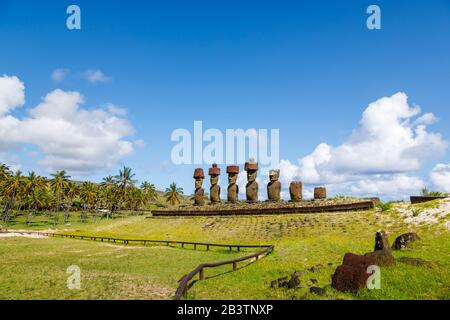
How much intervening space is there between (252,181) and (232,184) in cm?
415

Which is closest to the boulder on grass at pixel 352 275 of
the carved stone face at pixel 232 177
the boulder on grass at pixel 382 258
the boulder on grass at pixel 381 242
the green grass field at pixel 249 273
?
the green grass field at pixel 249 273

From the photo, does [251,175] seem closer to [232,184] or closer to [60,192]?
[232,184]

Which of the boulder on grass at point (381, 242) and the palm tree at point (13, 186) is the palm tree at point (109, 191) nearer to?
the palm tree at point (13, 186)

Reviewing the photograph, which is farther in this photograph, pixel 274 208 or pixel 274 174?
pixel 274 174

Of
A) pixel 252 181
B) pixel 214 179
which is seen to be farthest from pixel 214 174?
pixel 252 181

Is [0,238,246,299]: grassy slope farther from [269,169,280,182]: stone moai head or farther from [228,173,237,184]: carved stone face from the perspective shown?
[228,173,237,184]: carved stone face

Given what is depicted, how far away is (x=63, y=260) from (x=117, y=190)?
75184 mm

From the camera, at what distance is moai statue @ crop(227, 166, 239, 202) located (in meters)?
46.6

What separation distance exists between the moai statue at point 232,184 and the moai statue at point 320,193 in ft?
41.0

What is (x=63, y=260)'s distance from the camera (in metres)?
21.0

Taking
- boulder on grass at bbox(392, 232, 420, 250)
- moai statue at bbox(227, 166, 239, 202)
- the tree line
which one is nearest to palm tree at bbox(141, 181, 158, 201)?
the tree line

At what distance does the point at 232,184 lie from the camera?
47281 mm

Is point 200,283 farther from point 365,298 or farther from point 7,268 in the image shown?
point 7,268
